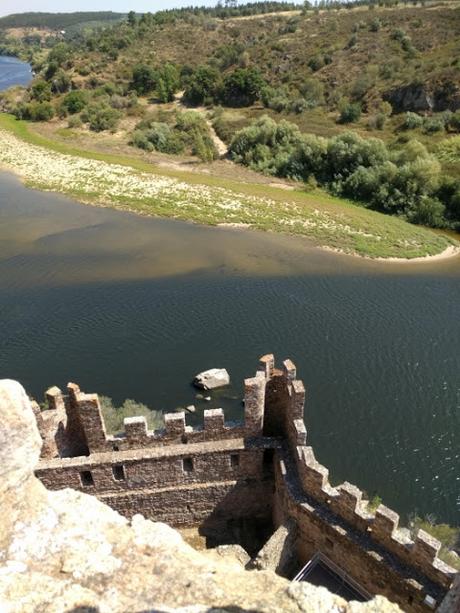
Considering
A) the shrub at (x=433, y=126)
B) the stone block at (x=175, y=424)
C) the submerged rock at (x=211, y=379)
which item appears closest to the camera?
the stone block at (x=175, y=424)

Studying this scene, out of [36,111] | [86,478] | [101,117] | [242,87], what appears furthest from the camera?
[242,87]

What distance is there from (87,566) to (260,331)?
24.6m

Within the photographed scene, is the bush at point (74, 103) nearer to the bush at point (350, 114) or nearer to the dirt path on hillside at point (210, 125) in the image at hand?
the dirt path on hillside at point (210, 125)

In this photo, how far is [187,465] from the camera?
16.3 meters

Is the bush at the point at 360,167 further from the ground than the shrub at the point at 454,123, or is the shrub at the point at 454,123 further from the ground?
the shrub at the point at 454,123

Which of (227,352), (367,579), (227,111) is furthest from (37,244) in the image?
(227,111)

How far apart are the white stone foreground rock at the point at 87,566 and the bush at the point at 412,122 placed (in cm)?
7663

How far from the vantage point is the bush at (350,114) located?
81875 mm

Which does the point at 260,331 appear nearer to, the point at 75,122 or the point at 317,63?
the point at 75,122

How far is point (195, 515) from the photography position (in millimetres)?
17328

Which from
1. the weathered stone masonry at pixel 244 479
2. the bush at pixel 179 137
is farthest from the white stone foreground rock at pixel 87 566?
the bush at pixel 179 137

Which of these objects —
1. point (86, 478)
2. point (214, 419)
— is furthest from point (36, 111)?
point (214, 419)

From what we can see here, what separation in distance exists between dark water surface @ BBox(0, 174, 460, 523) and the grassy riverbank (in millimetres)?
3627

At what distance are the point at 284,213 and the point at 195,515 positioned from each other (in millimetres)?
42076
